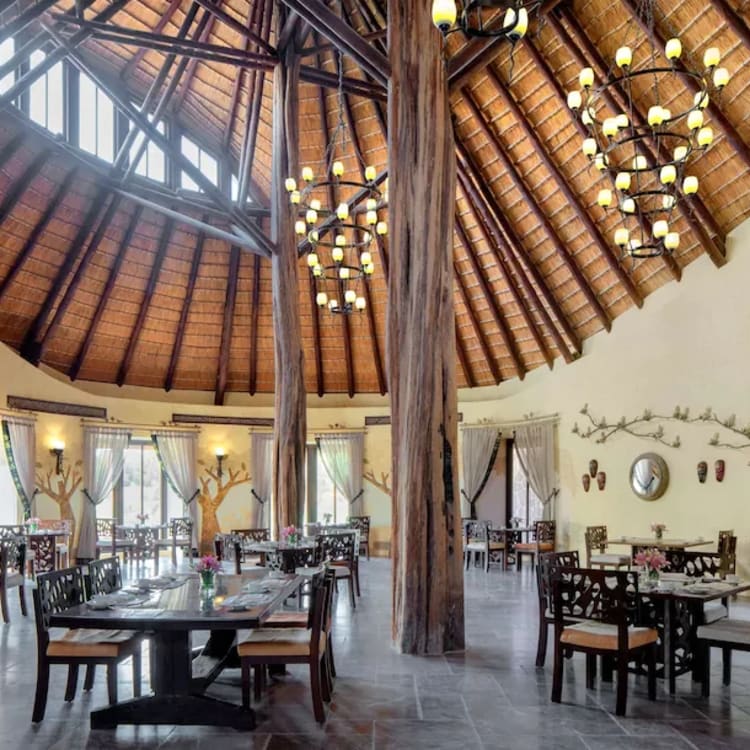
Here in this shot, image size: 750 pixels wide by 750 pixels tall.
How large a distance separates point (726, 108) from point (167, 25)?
6996 mm

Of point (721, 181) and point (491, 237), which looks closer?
point (721, 181)

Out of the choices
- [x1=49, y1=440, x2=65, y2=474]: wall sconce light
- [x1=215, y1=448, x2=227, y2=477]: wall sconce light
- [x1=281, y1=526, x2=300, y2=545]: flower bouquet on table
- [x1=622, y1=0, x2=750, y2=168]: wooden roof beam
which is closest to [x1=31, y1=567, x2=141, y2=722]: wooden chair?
[x1=281, y1=526, x2=300, y2=545]: flower bouquet on table

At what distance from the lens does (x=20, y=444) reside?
1120 cm

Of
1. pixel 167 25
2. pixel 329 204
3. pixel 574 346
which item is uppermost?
pixel 167 25

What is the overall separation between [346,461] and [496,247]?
205 inches

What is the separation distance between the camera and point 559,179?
9688 millimetres

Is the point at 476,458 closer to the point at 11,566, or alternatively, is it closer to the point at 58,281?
the point at 58,281

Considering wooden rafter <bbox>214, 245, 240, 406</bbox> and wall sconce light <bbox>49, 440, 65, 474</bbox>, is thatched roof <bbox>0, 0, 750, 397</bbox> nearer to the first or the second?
wooden rafter <bbox>214, 245, 240, 406</bbox>

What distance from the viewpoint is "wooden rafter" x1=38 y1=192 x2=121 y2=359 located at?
11.4 metres

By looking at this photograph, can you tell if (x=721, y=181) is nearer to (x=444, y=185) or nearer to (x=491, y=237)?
(x=491, y=237)

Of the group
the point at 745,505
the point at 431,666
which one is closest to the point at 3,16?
the point at 431,666

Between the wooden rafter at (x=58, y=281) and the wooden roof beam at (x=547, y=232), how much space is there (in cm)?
549

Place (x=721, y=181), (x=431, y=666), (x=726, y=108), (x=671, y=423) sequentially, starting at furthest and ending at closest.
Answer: (x=671, y=423)
(x=721, y=181)
(x=726, y=108)
(x=431, y=666)

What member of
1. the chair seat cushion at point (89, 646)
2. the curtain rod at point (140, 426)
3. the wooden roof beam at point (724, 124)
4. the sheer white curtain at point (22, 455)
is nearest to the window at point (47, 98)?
the sheer white curtain at point (22, 455)
